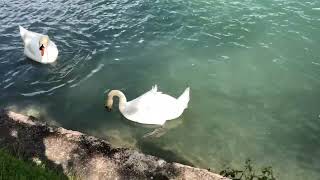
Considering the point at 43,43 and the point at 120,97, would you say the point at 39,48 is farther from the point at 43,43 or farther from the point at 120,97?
the point at 120,97

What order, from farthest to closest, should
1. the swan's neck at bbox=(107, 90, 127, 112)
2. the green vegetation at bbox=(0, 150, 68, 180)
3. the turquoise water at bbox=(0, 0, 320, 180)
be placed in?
the swan's neck at bbox=(107, 90, 127, 112)
the turquoise water at bbox=(0, 0, 320, 180)
the green vegetation at bbox=(0, 150, 68, 180)

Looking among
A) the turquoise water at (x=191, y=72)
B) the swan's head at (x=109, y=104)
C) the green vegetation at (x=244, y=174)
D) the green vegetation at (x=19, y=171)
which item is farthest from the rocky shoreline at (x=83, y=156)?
the swan's head at (x=109, y=104)

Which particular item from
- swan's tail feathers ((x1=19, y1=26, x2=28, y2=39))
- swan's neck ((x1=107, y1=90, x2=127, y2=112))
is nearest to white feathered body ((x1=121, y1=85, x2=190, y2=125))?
swan's neck ((x1=107, y1=90, x2=127, y2=112))

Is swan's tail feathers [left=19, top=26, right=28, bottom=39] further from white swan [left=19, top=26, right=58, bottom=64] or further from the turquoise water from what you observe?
the turquoise water

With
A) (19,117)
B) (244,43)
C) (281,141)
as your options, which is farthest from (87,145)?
(244,43)

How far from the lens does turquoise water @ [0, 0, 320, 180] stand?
12.9 metres

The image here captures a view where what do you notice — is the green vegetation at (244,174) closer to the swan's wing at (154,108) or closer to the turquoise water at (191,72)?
the turquoise water at (191,72)

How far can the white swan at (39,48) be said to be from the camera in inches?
643

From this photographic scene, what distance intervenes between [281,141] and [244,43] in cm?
548

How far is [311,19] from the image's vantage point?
18.4 m

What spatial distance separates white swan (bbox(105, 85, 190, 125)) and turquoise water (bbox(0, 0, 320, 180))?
325 millimetres

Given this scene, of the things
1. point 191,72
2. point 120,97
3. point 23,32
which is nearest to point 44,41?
point 23,32

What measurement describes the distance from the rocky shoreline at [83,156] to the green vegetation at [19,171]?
1.07 metres

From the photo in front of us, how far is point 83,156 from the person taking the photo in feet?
36.2
